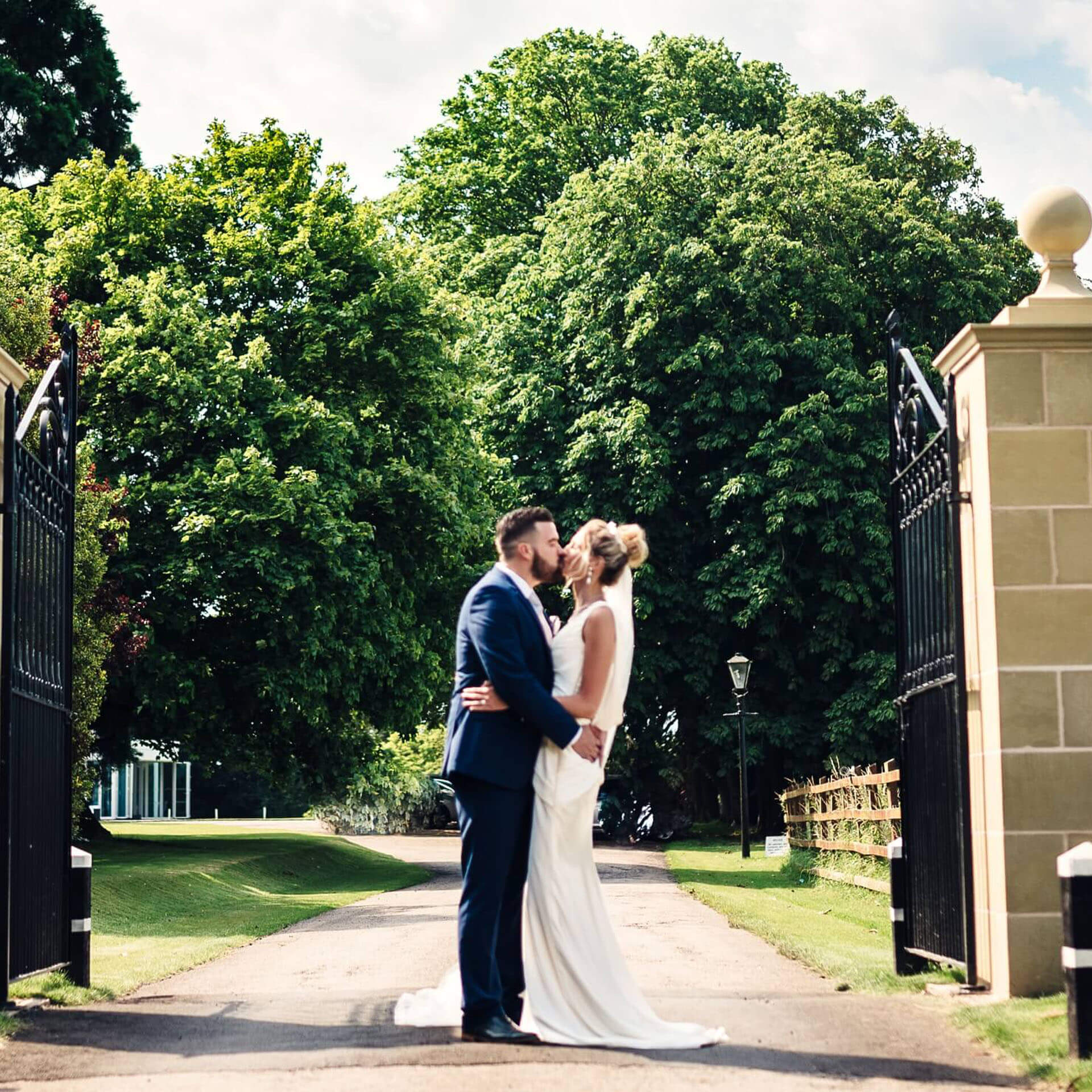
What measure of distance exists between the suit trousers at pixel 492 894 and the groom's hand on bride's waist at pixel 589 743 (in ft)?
1.01

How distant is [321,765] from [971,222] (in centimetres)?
1845

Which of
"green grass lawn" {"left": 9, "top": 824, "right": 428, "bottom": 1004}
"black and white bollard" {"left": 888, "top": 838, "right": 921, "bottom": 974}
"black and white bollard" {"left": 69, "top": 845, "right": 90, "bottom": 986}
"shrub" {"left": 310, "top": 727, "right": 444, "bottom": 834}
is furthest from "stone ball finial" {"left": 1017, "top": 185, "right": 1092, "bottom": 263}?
"shrub" {"left": 310, "top": 727, "right": 444, "bottom": 834}

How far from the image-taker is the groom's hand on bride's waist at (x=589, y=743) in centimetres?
682

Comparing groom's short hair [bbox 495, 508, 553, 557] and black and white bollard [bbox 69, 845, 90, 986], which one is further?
black and white bollard [bbox 69, 845, 90, 986]

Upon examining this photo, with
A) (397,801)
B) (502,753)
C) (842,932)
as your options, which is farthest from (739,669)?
(502,753)

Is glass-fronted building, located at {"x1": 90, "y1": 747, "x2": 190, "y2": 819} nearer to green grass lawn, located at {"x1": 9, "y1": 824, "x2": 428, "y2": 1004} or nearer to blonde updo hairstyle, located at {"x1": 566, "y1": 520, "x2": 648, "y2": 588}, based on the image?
green grass lawn, located at {"x1": 9, "y1": 824, "x2": 428, "y2": 1004}

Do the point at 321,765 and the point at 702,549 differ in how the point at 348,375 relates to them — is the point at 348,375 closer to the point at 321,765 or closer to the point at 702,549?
the point at 321,765

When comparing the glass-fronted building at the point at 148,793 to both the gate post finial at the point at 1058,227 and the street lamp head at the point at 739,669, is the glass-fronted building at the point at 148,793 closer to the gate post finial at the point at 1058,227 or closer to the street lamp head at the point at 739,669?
the street lamp head at the point at 739,669

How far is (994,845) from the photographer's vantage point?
7586 mm

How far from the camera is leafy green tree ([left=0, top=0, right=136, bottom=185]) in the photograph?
34.3 m

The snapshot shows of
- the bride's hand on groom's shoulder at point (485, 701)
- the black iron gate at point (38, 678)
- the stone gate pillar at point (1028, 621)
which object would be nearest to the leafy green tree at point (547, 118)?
the black iron gate at point (38, 678)

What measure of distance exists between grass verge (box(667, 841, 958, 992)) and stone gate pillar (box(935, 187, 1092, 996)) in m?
0.97

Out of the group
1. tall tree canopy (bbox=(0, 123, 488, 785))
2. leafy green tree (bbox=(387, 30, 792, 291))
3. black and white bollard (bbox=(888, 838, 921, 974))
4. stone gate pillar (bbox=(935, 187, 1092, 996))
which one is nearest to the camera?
stone gate pillar (bbox=(935, 187, 1092, 996))

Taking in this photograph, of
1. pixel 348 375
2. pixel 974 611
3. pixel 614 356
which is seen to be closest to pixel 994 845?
pixel 974 611
